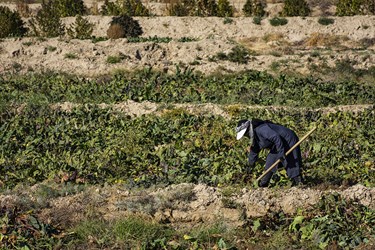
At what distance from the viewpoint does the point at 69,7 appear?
31.5m

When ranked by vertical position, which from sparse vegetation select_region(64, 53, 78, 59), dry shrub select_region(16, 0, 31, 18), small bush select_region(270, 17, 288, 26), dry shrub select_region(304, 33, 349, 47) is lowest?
dry shrub select_region(304, 33, 349, 47)

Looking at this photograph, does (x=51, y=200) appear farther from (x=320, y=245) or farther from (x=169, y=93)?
(x=169, y=93)

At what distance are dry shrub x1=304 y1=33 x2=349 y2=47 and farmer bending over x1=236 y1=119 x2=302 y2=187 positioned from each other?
18552 mm

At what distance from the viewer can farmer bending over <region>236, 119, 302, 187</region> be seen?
959 centimetres

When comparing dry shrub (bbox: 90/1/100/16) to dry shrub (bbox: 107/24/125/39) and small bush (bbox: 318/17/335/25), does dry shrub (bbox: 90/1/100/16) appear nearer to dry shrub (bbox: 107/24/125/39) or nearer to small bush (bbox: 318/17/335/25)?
dry shrub (bbox: 107/24/125/39)

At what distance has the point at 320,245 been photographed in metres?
8.19

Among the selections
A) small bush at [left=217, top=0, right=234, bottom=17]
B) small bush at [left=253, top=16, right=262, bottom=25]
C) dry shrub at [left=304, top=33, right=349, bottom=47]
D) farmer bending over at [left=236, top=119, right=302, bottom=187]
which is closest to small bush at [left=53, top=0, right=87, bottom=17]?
small bush at [left=217, top=0, right=234, bottom=17]

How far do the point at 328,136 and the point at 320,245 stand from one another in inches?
213

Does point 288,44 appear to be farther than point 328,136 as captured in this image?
Yes

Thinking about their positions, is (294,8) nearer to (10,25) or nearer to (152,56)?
(152,56)

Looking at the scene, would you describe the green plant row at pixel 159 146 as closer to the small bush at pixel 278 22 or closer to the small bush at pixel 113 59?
the small bush at pixel 113 59

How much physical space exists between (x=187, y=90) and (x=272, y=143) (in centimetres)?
805

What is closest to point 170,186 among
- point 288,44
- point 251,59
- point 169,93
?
point 169,93

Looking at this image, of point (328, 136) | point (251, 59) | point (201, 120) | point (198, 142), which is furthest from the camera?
point (251, 59)
